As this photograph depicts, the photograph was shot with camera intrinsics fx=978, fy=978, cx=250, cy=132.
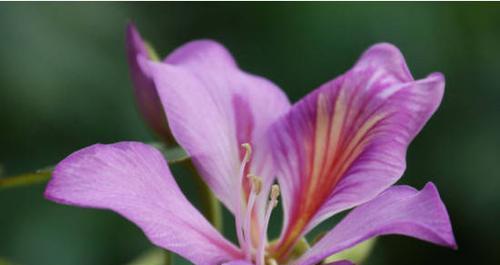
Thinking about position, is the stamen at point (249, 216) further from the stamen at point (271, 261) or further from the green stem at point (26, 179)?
the green stem at point (26, 179)

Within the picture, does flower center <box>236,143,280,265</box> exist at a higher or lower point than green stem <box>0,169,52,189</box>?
lower

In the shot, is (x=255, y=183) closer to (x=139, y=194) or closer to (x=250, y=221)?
(x=250, y=221)

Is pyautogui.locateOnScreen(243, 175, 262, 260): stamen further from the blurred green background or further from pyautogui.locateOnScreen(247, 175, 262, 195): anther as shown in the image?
the blurred green background

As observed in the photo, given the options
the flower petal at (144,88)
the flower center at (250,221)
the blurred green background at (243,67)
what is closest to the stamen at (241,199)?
the flower center at (250,221)

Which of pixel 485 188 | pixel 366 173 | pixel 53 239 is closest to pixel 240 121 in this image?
pixel 366 173

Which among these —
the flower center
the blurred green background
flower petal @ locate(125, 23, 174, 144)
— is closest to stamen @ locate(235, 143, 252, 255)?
the flower center

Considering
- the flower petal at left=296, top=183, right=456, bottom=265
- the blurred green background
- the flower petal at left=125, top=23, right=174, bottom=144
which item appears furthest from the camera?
the blurred green background

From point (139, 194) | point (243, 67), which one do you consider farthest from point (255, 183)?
point (243, 67)
